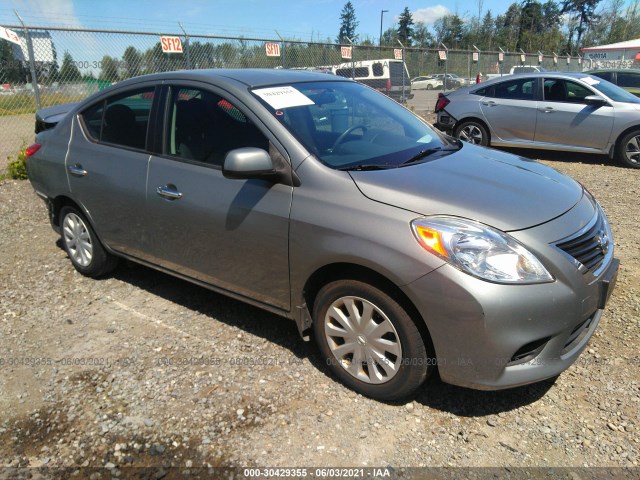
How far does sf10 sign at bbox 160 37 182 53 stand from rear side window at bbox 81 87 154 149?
6076 mm

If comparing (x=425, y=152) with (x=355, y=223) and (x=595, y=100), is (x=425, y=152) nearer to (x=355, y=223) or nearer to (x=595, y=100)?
(x=355, y=223)

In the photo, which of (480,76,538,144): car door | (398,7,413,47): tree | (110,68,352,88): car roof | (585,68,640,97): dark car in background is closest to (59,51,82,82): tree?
(110,68,352,88): car roof

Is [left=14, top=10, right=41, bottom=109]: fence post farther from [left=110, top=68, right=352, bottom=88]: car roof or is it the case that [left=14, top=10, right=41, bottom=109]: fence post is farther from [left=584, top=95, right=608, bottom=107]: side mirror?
[left=584, top=95, right=608, bottom=107]: side mirror

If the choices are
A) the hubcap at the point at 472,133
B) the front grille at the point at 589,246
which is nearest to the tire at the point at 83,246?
the front grille at the point at 589,246

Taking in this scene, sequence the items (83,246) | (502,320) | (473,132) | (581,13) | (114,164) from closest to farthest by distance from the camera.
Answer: (502,320) → (114,164) → (83,246) → (473,132) → (581,13)

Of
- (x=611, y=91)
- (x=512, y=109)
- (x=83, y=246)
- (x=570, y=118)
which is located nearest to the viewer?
(x=83, y=246)

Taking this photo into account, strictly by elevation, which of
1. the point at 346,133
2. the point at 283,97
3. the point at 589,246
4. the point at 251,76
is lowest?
the point at 589,246

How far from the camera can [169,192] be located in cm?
333

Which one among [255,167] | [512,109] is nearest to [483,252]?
[255,167]

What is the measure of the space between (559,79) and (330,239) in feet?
25.2

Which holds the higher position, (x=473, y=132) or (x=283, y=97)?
(x=283, y=97)

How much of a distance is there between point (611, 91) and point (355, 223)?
7947 millimetres

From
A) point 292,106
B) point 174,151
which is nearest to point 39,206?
point 174,151

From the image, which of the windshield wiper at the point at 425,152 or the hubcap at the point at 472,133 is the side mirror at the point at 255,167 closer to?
the windshield wiper at the point at 425,152
